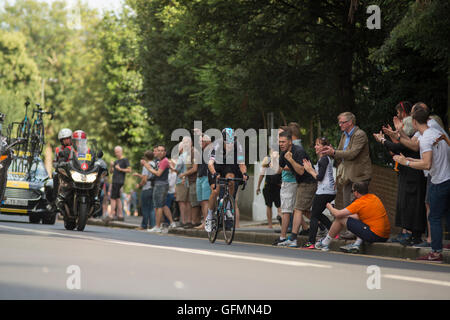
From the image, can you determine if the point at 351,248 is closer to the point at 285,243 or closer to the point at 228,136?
the point at 285,243

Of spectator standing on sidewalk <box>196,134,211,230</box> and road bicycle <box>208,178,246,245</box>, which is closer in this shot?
road bicycle <box>208,178,246,245</box>

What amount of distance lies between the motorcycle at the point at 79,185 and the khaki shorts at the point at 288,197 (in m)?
4.29

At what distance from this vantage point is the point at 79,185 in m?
18.6

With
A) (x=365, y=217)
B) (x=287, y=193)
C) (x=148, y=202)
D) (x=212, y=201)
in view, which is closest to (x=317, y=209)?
(x=287, y=193)

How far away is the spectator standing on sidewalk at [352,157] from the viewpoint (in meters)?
14.7

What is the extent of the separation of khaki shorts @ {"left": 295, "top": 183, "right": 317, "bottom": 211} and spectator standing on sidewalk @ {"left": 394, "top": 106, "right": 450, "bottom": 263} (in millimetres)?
3235

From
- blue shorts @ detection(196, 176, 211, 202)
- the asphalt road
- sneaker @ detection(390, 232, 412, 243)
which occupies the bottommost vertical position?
the asphalt road

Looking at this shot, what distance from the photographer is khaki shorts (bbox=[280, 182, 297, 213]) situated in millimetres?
16031

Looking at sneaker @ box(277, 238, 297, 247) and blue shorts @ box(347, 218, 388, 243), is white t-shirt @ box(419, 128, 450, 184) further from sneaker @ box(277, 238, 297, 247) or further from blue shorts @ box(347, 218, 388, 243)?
sneaker @ box(277, 238, 297, 247)

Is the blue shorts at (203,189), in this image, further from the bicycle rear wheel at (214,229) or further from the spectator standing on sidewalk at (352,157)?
the spectator standing on sidewalk at (352,157)

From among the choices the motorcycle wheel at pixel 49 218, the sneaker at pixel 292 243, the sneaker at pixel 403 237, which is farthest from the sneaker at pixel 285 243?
the motorcycle wheel at pixel 49 218

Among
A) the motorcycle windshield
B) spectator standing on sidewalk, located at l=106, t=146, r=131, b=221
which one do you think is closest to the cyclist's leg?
the motorcycle windshield
